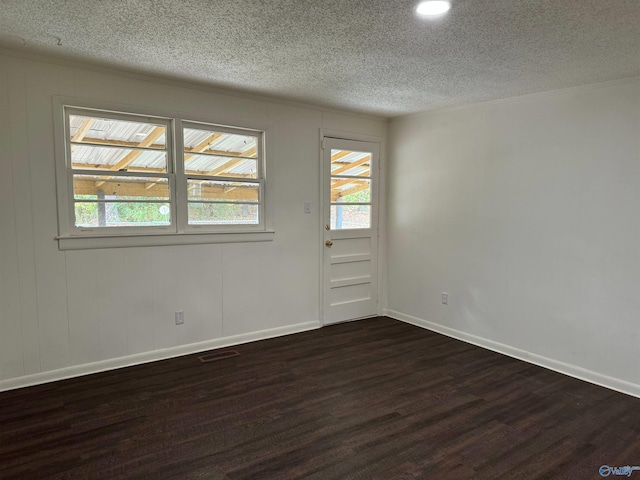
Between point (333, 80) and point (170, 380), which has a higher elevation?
point (333, 80)

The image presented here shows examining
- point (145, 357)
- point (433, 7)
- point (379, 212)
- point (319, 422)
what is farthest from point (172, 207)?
point (433, 7)

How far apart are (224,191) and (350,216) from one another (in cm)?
159

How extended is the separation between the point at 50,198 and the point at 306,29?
90.4 inches

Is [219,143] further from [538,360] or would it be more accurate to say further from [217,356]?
[538,360]

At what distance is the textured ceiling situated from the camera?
2.11 m

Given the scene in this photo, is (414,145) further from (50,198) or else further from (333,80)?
(50,198)

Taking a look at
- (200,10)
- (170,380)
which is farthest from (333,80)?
(170,380)

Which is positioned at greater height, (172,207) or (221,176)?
(221,176)

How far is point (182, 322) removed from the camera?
371cm

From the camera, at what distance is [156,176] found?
11.5 ft
